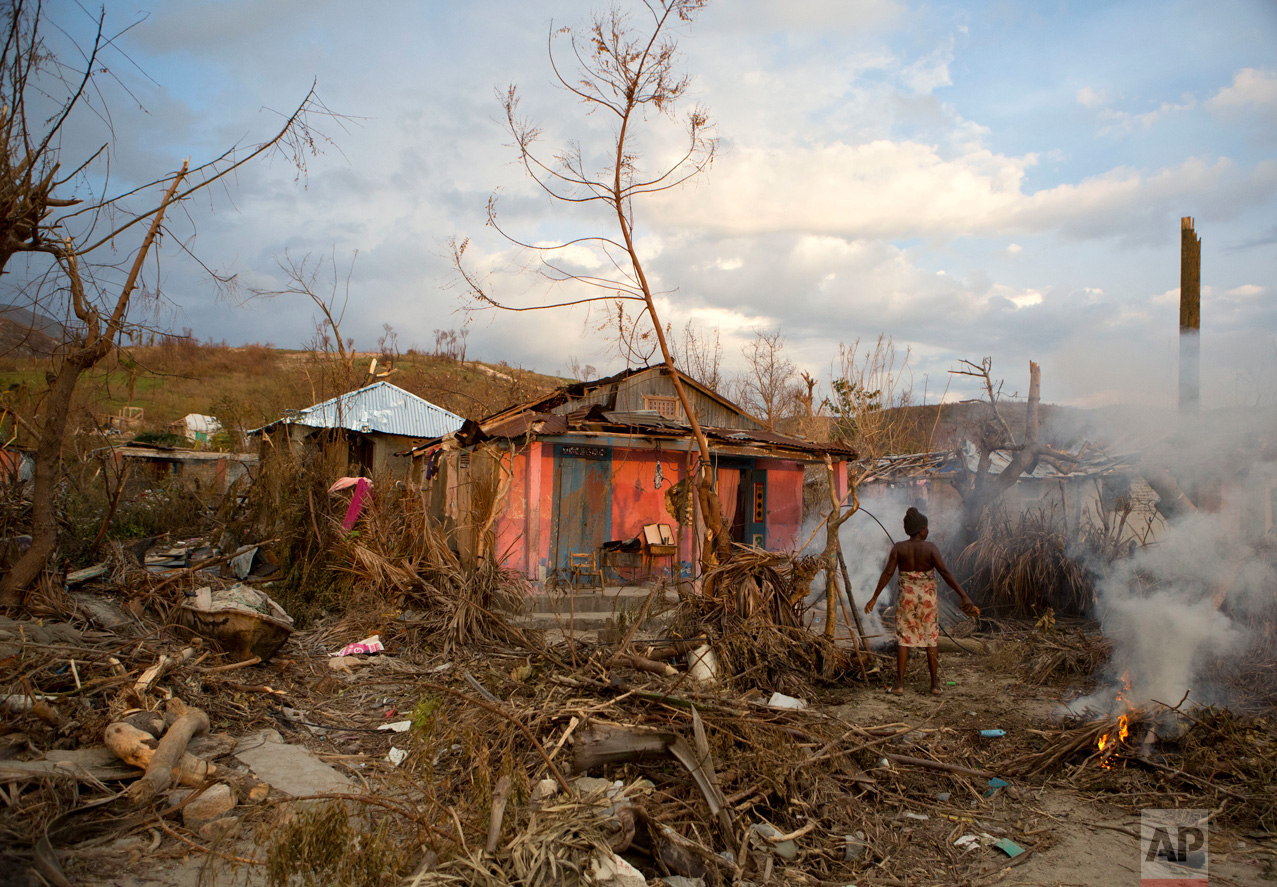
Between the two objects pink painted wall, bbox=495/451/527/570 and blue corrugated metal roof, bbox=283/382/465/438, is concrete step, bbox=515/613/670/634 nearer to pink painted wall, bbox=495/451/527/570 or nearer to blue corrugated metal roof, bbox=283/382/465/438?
pink painted wall, bbox=495/451/527/570

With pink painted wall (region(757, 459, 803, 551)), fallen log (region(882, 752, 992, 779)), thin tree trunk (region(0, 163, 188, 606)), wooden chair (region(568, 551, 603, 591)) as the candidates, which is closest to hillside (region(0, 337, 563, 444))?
thin tree trunk (region(0, 163, 188, 606))

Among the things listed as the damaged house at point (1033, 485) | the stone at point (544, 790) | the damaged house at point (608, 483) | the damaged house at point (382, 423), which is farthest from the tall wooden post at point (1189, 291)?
the damaged house at point (382, 423)

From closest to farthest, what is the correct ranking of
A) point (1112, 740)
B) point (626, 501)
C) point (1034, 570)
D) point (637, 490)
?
point (1112, 740)
point (1034, 570)
point (626, 501)
point (637, 490)

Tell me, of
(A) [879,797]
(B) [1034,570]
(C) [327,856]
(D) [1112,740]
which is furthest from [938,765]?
(B) [1034,570]

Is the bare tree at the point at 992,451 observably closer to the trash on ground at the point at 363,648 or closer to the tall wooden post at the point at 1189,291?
the tall wooden post at the point at 1189,291

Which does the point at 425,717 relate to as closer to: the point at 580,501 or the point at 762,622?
the point at 762,622

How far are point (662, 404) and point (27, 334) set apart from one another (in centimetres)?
1246

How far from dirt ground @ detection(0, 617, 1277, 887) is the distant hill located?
300 centimetres

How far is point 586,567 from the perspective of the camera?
12.1 m

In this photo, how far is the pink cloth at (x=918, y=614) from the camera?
660 centimetres

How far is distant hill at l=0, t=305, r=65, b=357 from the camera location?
5.54 metres

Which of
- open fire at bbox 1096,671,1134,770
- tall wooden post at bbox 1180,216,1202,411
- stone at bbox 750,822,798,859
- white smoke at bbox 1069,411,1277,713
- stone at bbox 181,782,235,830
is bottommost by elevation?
stone at bbox 750,822,798,859

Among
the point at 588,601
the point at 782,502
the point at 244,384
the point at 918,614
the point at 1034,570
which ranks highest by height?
the point at 244,384

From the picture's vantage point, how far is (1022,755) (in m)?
4.85
